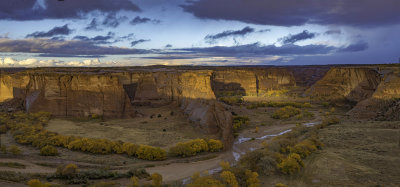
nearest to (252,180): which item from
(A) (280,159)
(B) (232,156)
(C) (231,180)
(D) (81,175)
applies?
(C) (231,180)

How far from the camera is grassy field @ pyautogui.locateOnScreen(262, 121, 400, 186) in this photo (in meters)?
14.2

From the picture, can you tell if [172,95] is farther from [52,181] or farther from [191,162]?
[52,181]

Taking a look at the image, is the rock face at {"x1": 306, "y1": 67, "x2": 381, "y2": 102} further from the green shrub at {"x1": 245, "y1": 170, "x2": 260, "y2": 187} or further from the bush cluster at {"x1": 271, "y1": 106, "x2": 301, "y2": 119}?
the green shrub at {"x1": 245, "y1": 170, "x2": 260, "y2": 187}

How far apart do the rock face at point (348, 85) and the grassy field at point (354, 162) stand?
22.7 metres

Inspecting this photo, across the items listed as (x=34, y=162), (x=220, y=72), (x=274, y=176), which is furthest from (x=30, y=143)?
(x=220, y=72)

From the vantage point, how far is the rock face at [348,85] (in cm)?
4453

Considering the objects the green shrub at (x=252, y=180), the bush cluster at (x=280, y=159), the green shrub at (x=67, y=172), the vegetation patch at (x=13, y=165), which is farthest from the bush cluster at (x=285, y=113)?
the vegetation patch at (x=13, y=165)

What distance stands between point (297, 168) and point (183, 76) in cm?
2845

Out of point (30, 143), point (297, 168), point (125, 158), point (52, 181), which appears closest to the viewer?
point (52, 181)

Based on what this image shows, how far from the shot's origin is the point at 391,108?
31203 millimetres

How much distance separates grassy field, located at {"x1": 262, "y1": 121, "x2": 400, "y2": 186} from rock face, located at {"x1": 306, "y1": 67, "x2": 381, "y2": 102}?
74.5ft

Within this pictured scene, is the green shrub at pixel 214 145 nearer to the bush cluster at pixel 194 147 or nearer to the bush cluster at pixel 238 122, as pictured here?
the bush cluster at pixel 194 147

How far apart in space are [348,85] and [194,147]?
121 feet

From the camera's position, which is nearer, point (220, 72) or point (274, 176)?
point (274, 176)
